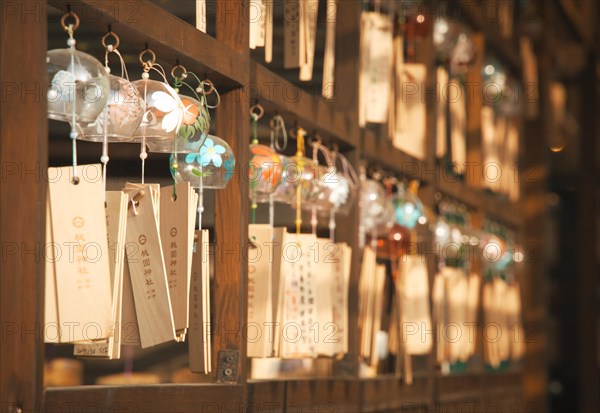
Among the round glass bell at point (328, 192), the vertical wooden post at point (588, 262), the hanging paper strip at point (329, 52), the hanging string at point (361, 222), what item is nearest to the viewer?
the round glass bell at point (328, 192)

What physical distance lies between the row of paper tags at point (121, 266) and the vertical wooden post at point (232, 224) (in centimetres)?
11

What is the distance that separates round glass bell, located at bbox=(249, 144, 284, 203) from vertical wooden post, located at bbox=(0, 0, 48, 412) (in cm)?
92

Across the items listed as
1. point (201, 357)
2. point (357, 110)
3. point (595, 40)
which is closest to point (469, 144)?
point (357, 110)

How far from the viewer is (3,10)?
176 centimetres

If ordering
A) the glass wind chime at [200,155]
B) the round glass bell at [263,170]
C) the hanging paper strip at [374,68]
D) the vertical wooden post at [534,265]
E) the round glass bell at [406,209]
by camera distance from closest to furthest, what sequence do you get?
the glass wind chime at [200,155] → the round glass bell at [263,170] → the hanging paper strip at [374,68] → the round glass bell at [406,209] → the vertical wooden post at [534,265]

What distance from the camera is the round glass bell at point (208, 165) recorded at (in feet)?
7.57

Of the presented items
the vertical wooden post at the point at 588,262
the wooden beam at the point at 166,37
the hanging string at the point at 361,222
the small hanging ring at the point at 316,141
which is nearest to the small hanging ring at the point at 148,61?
the wooden beam at the point at 166,37

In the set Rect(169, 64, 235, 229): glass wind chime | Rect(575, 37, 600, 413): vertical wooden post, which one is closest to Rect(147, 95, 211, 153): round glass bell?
Rect(169, 64, 235, 229): glass wind chime

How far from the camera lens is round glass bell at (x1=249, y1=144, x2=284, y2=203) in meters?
2.66

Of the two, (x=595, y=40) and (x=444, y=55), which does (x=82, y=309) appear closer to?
(x=444, y=55)

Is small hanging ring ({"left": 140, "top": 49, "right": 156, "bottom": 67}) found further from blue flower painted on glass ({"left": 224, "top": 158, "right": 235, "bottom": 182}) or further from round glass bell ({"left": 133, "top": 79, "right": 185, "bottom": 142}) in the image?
blue flower painted on glass ({"left": 224, "top": 158, "right": 235, "bottom": 182})

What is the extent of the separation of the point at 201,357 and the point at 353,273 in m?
1.06

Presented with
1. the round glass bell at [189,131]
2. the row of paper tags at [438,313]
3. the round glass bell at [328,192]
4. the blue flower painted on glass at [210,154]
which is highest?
the round glass bell at [189,131]

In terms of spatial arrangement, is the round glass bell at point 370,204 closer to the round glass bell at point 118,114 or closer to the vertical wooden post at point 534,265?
the round glass bell at point 118,114
